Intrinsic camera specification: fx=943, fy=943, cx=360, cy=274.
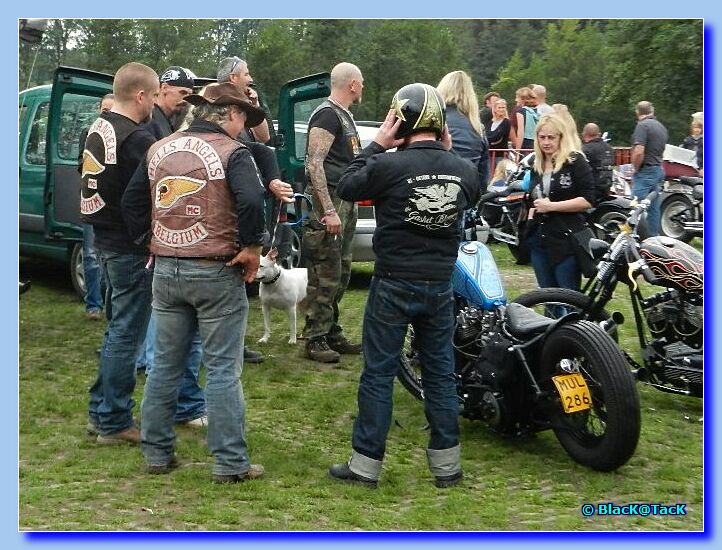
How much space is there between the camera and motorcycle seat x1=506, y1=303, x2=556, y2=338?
5012 mm

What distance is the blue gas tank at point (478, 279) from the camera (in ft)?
17.6

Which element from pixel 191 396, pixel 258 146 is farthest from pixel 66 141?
pixel 191 396

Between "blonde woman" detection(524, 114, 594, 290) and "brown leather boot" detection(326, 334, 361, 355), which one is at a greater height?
"blonde woman" detection(524, 114, 594, 290)

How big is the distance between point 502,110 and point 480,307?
397 inches

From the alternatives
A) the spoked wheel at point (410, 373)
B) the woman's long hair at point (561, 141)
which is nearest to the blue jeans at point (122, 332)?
the spoked wheel at point (410, 373)

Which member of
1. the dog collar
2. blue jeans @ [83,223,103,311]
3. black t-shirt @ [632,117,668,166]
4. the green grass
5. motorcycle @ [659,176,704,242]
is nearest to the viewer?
the green grass

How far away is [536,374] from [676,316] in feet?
3.95

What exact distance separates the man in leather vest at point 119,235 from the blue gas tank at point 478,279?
1766 millimetres

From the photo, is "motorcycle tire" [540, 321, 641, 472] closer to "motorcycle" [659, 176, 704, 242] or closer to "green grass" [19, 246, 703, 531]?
"green grass" [19, 246, 703, 531]

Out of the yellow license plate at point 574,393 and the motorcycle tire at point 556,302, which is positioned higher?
the motorcycle tire at point 556,302

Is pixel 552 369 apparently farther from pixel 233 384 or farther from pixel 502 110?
pixel 502 110

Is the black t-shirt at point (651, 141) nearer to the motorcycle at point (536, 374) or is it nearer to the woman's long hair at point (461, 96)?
the woman's long hair at point (461, 96)

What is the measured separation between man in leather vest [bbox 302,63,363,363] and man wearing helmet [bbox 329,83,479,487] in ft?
7.47

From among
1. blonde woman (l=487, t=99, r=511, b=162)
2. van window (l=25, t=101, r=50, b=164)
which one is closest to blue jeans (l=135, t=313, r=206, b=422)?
van window (l=25, t=101, r=50, b=164)
